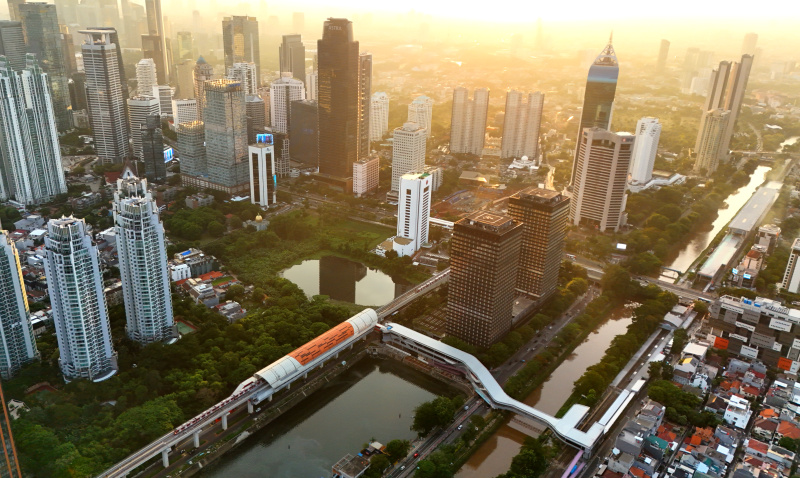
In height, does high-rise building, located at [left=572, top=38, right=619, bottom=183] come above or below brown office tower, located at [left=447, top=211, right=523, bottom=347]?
above

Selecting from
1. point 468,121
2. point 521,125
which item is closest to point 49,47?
point 468,121

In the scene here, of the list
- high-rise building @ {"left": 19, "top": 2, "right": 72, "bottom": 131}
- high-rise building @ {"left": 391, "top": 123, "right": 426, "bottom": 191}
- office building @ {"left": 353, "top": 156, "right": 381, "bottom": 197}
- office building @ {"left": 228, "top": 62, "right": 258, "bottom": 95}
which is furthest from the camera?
high-rise building @ {"left": 19, "top": 2, "right": 72, "bottom": 131}

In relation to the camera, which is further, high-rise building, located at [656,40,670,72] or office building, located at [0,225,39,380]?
high-rise building, located at [656,40,670,72]

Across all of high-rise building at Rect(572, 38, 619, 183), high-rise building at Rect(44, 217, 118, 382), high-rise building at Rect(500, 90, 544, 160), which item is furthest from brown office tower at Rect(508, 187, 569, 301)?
high-rise building at Rect(500, 90, 544, 160)

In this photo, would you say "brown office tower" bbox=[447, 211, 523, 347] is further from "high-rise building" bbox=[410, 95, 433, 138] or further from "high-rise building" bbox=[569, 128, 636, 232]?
"high-rise building" bbox=[410, 95, 433, 138]

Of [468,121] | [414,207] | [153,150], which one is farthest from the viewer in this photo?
[468,121]

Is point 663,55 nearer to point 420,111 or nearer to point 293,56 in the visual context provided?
point 420,111
